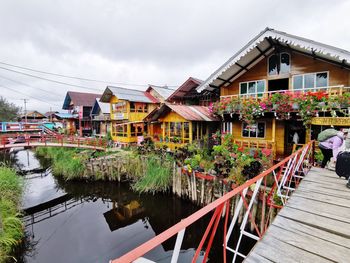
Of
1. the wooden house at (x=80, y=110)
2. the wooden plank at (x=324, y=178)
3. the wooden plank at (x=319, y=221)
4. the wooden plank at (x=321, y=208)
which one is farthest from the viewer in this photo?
the wooden house at (x=80, y=110)

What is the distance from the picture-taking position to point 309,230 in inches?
94.3

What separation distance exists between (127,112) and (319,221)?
1823 cm

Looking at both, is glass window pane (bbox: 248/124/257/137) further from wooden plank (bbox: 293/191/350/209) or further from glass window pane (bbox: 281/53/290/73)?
wooden plank (bbox: 293/191/350/209)

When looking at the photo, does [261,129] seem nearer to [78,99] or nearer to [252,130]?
[252,130]

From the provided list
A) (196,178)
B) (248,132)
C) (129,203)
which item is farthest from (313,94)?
(129,203)

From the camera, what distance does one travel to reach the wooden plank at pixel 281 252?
1.93 m

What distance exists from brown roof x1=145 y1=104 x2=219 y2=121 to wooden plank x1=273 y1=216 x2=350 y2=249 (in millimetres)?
9760

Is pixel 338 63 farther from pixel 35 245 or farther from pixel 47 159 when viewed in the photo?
→ pixel 47 159

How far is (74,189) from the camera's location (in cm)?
1180

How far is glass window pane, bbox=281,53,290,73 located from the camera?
11.1m

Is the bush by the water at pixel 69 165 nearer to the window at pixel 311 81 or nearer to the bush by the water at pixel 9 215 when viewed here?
the bush by the water at pixel 9 215

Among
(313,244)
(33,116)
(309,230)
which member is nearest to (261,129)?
(309,230)

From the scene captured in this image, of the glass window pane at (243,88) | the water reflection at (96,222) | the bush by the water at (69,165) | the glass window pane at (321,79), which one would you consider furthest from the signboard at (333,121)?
the bush by the water at (69,165)

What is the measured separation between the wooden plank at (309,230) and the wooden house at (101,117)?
22062 millimetres
